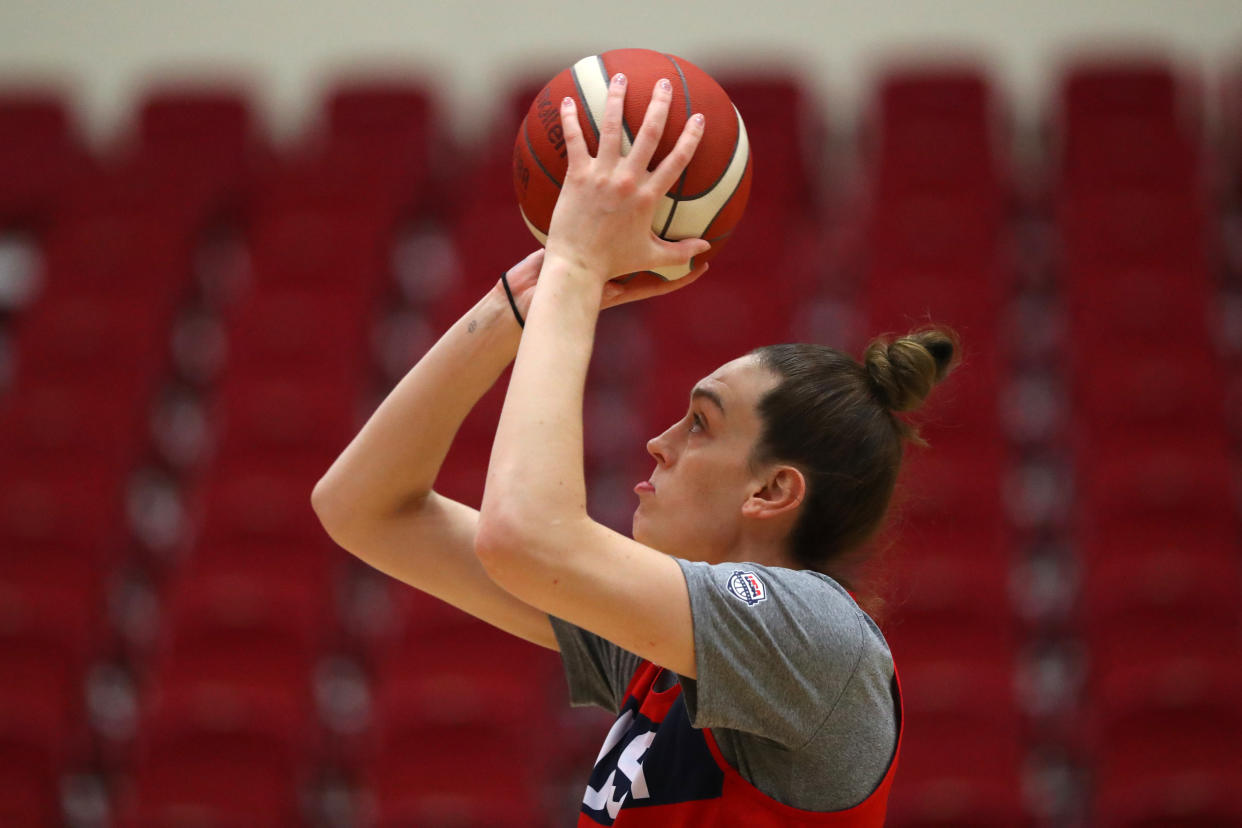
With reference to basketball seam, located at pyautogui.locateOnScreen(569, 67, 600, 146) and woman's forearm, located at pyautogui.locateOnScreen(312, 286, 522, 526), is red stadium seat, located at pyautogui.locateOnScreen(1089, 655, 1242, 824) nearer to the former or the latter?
woman's forearm, located at pyautogui.locateOnScreen(312, 286, 522, 526)

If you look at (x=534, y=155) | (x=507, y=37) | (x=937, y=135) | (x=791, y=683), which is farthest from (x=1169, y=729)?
(x=507, y=37)

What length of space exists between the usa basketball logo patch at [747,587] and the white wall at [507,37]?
16.2 feet

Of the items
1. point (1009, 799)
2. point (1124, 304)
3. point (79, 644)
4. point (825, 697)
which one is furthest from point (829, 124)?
point (825, 697)

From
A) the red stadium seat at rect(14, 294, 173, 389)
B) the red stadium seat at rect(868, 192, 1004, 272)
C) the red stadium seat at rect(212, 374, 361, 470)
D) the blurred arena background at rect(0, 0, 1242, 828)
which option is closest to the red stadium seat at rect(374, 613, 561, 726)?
the blurred arena background at rect(0, 0, 1242, 828)

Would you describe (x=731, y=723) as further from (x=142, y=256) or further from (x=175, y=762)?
(x=142, y=256)

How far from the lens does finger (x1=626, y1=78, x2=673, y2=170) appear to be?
4.43ft

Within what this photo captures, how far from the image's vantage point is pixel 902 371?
4.98ft

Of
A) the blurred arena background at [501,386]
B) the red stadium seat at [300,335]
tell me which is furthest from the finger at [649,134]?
the red stadium seat at [300,335]

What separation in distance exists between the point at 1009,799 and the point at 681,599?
2702mm

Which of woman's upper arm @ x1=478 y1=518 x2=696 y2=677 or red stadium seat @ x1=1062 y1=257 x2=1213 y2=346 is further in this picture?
red stadium seat @ x1=1062 y1=257 x2=1213 y2=346

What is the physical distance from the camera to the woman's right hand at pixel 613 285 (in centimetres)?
149

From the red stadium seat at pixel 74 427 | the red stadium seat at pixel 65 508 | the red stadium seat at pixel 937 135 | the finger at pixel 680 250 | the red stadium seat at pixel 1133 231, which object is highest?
the finger at pixel 680 250

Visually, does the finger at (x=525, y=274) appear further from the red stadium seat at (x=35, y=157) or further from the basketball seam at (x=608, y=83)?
the red stadium seat at (x=35, y=157)

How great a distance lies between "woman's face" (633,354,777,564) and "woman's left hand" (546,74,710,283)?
0.67 ft
